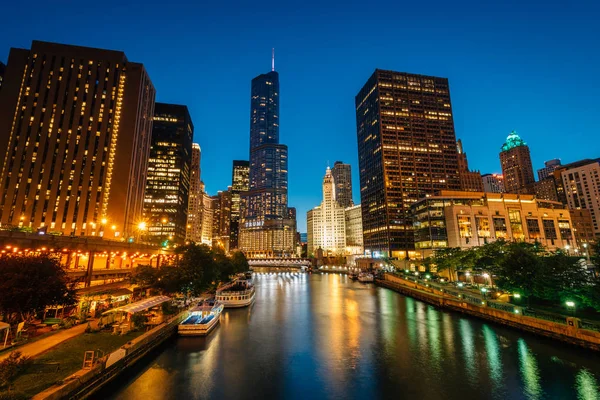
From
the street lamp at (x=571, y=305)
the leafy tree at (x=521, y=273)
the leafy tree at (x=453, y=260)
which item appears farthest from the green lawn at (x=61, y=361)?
the leafy tree at (x=453, y=260)

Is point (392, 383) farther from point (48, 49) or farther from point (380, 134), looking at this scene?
point (380, 134)

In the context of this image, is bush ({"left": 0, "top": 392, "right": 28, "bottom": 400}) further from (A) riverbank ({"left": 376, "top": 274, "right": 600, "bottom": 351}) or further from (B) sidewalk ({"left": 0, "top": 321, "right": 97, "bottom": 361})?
(A) riverbank ({"left": 376, "top": 274, "right": 600, "bottom": 351})

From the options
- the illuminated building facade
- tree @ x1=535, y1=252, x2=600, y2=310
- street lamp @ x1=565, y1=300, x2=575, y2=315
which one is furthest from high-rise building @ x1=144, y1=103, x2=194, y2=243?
street lamp @ x1=565, y1=300, x2=575, y2=315

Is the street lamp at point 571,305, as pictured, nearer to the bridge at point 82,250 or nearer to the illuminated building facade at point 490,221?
the bridge at point 82,250

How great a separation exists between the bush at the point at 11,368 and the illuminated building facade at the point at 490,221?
417ft

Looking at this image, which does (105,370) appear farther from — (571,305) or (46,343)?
(571,305)

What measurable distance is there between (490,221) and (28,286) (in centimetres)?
13959

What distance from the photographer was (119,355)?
27.1m

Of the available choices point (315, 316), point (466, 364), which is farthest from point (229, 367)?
point (315, 316)

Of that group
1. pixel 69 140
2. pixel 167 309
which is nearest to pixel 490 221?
pixel 167 309

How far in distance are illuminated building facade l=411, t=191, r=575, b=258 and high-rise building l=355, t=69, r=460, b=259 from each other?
43.4m

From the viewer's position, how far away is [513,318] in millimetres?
43875

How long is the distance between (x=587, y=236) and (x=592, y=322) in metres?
224

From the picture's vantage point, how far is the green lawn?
63.8ft
